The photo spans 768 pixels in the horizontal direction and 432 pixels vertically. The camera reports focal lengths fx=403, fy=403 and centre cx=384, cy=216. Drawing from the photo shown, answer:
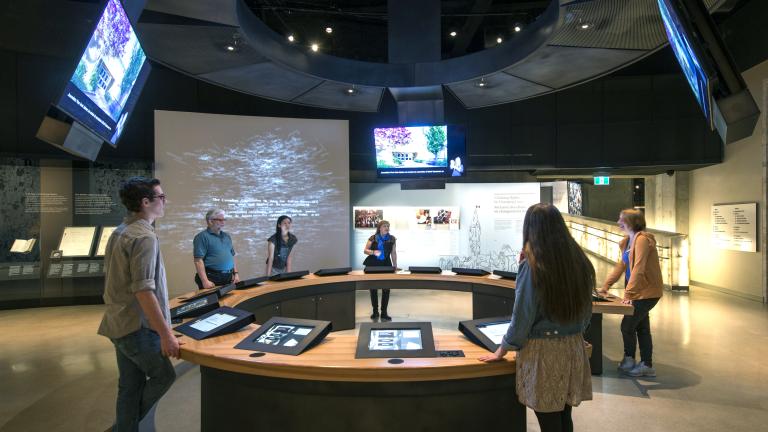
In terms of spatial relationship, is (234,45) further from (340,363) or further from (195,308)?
(340,363)

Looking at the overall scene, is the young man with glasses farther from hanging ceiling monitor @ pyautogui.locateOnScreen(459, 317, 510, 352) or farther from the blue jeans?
hanging ceiling monitor @ pyautogui.locateOnScreen(459, 317, 510, 352)

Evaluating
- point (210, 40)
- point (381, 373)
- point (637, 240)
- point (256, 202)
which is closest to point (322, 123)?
point (256, 202)

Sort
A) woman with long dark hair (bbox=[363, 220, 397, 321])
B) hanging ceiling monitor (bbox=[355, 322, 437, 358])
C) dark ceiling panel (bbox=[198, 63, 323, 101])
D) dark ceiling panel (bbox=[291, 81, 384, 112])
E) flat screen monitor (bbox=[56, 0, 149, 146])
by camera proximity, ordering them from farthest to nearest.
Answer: dark ceiling panel (bbox=[291, 81, 384, 112]) → woman with long dark hair (bbox=[363, 220, 397, 321]) → dark ceiling panel (bbox=[198, 63, 323, 101]) → flat screen monitor (bbox=[56, 0, 149, 146]) → hanging ceiling monitor (bbox=[355, 322, 437, 358])

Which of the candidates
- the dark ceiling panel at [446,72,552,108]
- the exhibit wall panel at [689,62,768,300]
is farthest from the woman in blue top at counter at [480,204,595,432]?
the exhibit wall panel at [689,62,768,300]

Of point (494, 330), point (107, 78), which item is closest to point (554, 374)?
point (494, 330)

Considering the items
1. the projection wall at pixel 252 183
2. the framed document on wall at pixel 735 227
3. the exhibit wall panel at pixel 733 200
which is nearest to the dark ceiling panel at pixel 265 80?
the projection wall at pixel 252 183

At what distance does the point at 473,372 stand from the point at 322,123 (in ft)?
19.4

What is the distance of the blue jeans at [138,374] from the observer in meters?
2.01

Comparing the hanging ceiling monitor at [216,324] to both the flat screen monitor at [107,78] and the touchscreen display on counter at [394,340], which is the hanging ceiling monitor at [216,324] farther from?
the flat screen monitor at [107,78]

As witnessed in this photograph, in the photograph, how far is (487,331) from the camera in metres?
2.15

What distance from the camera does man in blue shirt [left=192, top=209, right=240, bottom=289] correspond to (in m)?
3.86

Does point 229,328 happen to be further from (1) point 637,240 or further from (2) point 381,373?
(1) point 637,240

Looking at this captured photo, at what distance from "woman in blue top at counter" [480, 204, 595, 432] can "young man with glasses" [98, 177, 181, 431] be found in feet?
5.35

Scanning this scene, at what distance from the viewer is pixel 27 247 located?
21.3 feet
